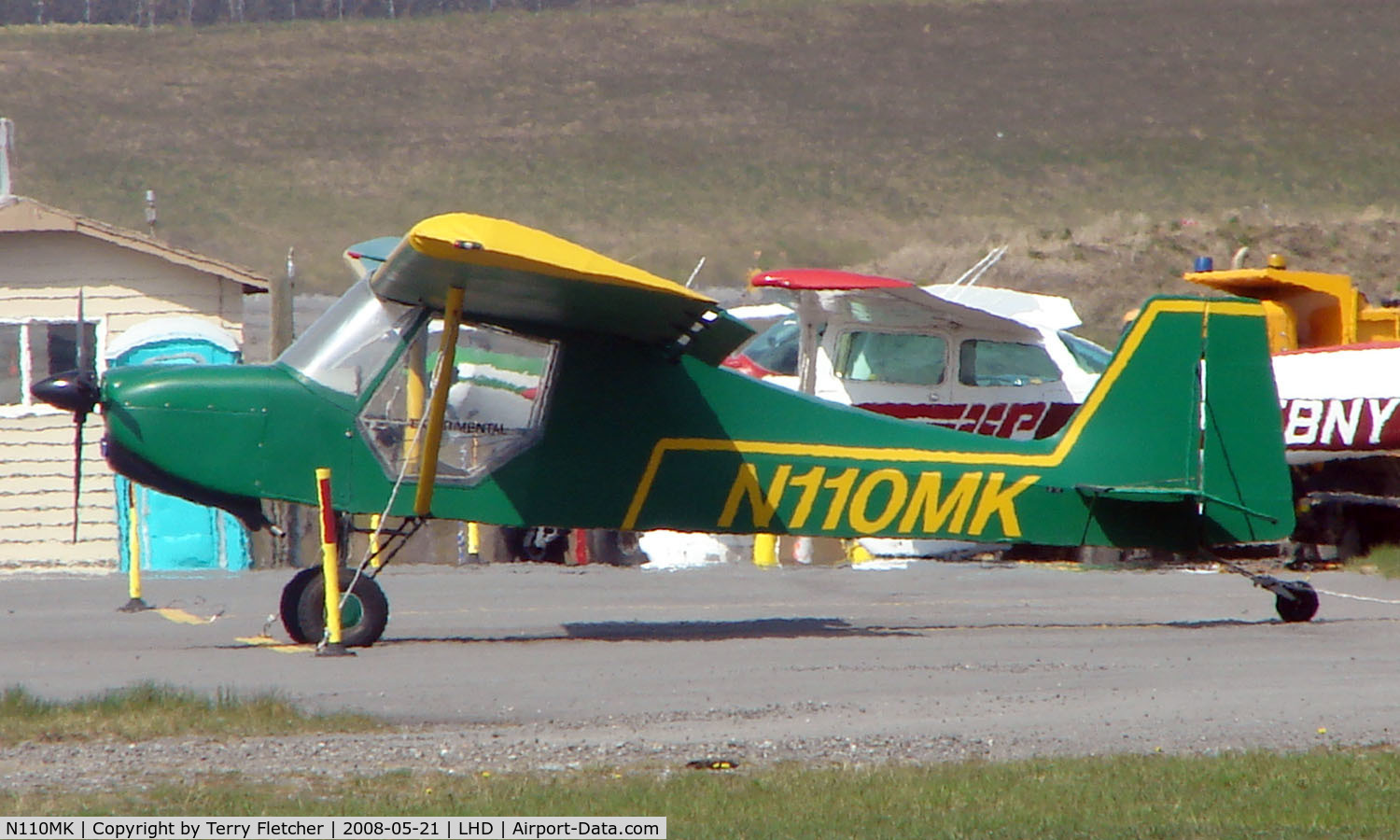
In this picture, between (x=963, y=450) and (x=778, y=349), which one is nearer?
(x=963, y=450)

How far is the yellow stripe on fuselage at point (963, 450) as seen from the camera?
10.4 metres

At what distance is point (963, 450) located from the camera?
10695 mm

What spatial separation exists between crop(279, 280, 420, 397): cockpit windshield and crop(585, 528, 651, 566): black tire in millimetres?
7043

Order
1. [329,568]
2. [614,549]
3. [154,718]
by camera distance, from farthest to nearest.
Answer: [614,549] → [329,568] → [154,718]

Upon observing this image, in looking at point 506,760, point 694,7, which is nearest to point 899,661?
point 506,760

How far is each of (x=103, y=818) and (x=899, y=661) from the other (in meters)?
5.11

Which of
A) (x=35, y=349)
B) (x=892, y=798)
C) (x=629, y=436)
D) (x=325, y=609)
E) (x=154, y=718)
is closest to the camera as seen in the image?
(x=892, y=798)

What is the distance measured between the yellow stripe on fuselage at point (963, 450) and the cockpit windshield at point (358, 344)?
1.73 metres

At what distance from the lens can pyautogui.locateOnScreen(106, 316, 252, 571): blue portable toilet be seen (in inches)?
689

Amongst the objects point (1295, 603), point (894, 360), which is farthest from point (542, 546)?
point (1295, 603)

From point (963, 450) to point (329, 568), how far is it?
401 cm

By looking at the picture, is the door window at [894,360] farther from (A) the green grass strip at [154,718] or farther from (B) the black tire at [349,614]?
(A) the green grass strip at [154,718]

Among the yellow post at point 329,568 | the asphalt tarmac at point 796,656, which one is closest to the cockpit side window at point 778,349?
the asphalt tarmac at point 796,656

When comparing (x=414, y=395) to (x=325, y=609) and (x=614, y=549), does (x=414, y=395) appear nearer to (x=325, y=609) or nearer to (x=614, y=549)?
(x=325, y=609)
